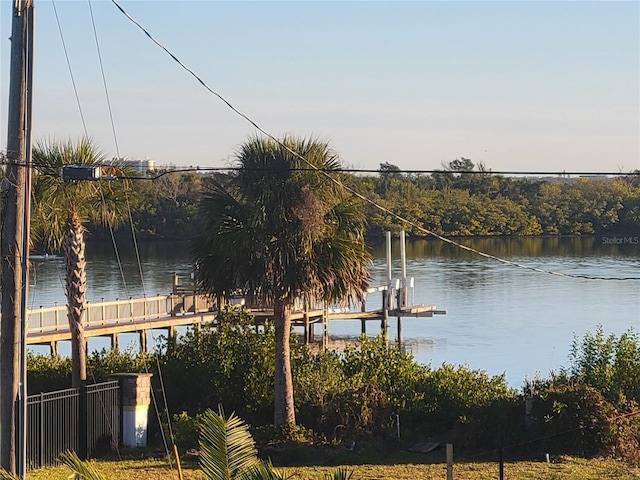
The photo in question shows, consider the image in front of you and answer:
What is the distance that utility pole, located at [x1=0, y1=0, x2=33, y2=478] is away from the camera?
1191 centimetres

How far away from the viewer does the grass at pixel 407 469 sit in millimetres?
16453

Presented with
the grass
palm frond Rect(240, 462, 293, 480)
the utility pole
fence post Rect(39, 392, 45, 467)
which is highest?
the utility pole

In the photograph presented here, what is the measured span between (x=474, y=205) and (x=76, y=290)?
51270 millimetres

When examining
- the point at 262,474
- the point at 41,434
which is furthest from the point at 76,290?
the point at 262,474

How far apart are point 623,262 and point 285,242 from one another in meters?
55.9

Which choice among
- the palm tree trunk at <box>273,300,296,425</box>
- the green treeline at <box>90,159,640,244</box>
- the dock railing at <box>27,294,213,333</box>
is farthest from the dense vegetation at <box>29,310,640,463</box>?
the green treeline at <box>90,159,640,244</box>

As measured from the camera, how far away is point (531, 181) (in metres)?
74.8

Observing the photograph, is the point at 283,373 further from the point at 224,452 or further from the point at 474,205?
the point at 474,205

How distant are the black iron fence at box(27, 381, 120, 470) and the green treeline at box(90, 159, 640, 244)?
24.6m

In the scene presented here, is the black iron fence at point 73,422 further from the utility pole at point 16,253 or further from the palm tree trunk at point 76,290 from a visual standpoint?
the utility pole at point 16,253

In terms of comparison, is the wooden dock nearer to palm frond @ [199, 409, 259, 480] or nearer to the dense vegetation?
the dense vegetation

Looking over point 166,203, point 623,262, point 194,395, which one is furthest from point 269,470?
point 166,203

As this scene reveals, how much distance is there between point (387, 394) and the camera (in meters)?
20.1

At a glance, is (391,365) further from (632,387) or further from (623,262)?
(623,262)
